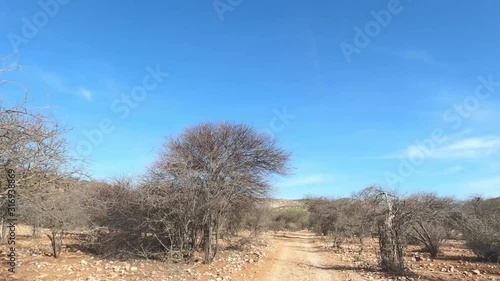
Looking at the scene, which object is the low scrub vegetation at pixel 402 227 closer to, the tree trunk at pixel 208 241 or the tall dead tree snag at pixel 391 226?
the tall dead tree snag at pixel 391 226

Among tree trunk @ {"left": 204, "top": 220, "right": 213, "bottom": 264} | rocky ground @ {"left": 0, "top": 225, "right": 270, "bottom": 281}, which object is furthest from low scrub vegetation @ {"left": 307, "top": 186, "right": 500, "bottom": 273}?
tree trunk @ {"left": 204, "top": 220, "right": 213, "bottom": 264}

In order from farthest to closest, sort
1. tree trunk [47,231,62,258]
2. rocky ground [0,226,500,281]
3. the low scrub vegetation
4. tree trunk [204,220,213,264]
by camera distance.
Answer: tree trunk [47,231,62,258] → tree trunk [204,220,213,264] → the low scrub vegetation → rocky ground [0,226,500,281]

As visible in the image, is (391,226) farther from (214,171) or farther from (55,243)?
(55,243)

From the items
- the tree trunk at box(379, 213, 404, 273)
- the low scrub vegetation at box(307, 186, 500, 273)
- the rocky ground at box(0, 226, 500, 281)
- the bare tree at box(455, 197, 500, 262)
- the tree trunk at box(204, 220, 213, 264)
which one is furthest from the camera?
the bare tree at box(455, 197, 500, 262)

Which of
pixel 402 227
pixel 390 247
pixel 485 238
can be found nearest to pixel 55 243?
pixel 390 247

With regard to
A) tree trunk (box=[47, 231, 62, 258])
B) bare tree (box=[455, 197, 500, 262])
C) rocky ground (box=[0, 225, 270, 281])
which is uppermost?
bare tree (box=[455, 197, 500, 262])

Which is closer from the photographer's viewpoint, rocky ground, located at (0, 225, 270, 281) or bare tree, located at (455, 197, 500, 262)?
rocky ground, located at (0, 225, 270, 281)

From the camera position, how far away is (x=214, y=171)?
1653cm

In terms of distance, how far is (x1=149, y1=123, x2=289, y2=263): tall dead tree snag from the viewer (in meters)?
14.9

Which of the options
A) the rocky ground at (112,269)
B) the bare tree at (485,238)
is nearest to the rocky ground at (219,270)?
the rocky ground at (112,269)

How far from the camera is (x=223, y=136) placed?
21.1 m

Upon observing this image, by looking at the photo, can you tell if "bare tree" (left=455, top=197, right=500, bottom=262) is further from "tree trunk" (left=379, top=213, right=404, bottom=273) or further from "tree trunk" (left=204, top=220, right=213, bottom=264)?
"tree trunk" (left=204, top=220, right=213, bottom=264)

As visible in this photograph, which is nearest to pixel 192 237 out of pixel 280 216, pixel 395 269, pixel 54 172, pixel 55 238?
pixel 55 238

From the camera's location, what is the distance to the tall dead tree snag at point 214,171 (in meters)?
14.9
